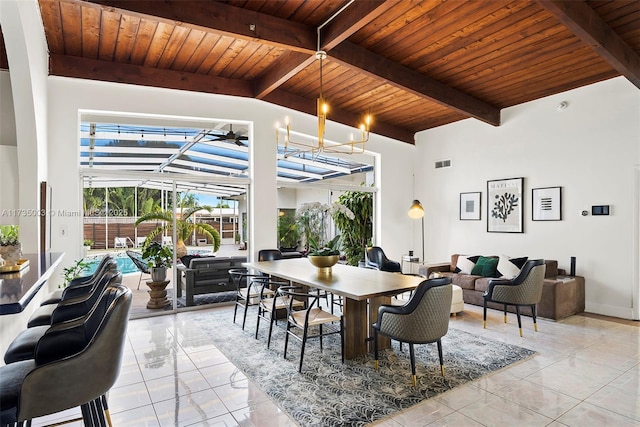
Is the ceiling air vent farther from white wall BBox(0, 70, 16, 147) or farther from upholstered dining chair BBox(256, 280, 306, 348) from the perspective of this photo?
white wall BBox(0, 70, 16, 147)

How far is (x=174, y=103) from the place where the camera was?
5.43m

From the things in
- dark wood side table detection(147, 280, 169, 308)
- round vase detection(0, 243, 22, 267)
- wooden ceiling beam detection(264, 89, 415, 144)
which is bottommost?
dark wood side table detection(147, 280, 169, 308)

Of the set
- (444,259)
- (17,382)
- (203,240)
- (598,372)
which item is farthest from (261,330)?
(444,259)

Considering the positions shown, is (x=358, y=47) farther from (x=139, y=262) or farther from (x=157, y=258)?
(x=139, y=262)

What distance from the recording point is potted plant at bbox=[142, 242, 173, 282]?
5441 millimetres

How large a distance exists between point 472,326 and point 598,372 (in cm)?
153

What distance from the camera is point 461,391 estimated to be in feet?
9.75

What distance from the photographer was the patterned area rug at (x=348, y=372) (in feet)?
8.93

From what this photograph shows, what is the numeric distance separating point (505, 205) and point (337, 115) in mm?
3282

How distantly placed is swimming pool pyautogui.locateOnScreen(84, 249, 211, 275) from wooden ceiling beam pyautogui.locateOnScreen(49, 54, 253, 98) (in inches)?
92.5

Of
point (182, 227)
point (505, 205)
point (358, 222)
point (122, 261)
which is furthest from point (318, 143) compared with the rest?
point (505, 205)

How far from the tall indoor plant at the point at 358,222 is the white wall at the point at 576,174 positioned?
171cm

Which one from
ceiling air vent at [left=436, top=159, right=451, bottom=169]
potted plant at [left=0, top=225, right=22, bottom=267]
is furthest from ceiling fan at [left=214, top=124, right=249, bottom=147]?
ceiling air vent at [left=436, top=159, right=451, bottom=169]

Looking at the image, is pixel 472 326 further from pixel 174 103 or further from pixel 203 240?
pixel 174 103
